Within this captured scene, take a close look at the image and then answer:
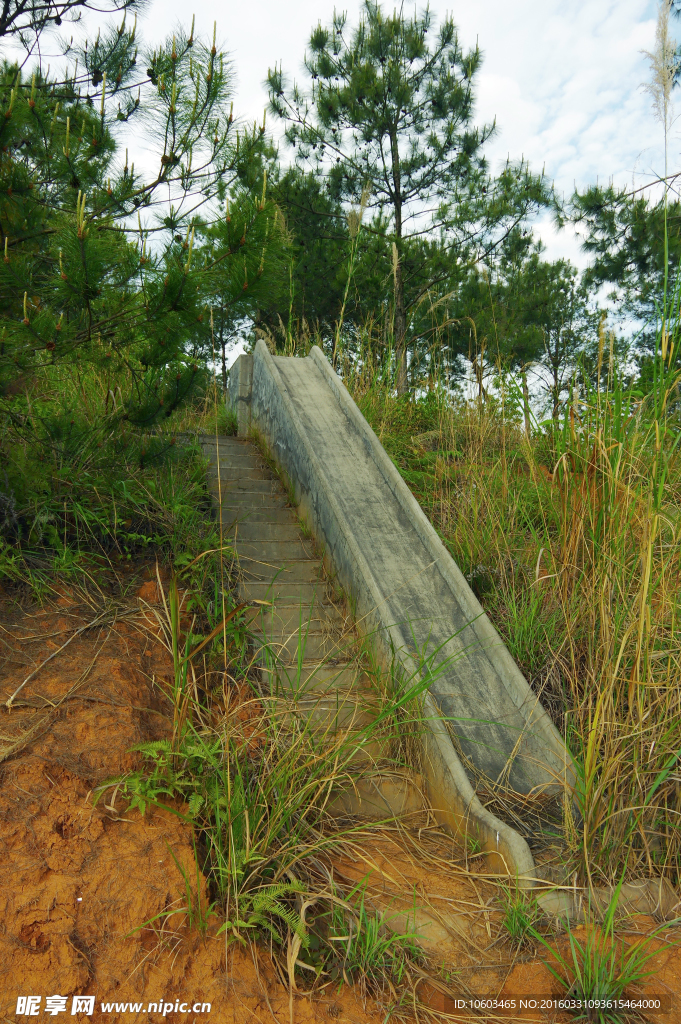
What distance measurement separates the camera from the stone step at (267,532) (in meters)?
3.66

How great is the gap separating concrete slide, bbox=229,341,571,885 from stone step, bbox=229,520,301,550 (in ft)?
0.35

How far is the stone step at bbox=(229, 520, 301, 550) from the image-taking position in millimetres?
3664

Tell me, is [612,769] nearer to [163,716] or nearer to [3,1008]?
[163,716]

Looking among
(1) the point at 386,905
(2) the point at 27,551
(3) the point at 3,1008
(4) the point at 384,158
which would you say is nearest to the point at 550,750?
(1) the point at 386,905

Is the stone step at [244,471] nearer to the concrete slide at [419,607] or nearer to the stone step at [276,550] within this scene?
the concrete slide at [419,607]

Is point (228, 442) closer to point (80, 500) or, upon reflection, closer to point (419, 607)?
point (80, 500)

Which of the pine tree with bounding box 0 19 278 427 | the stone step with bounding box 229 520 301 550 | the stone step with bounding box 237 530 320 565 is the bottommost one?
the stone step with bounding box 237 530 320 565

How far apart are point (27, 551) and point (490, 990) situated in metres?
2.31

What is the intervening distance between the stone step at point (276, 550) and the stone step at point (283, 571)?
0.03 metres

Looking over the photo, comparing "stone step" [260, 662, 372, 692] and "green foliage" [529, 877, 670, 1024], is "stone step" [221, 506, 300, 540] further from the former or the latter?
"green foliage" [529, 877, 670, 1024]

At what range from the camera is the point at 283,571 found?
3500 mm

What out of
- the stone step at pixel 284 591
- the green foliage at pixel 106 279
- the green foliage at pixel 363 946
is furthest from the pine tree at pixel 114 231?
the green foliage at pixel 363 946

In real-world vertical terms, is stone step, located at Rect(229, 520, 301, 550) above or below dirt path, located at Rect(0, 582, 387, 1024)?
above

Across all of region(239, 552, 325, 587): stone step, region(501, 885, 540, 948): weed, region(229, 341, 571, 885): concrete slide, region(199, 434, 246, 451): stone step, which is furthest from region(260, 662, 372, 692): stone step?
region(199, 434, 246, 451): stone step
